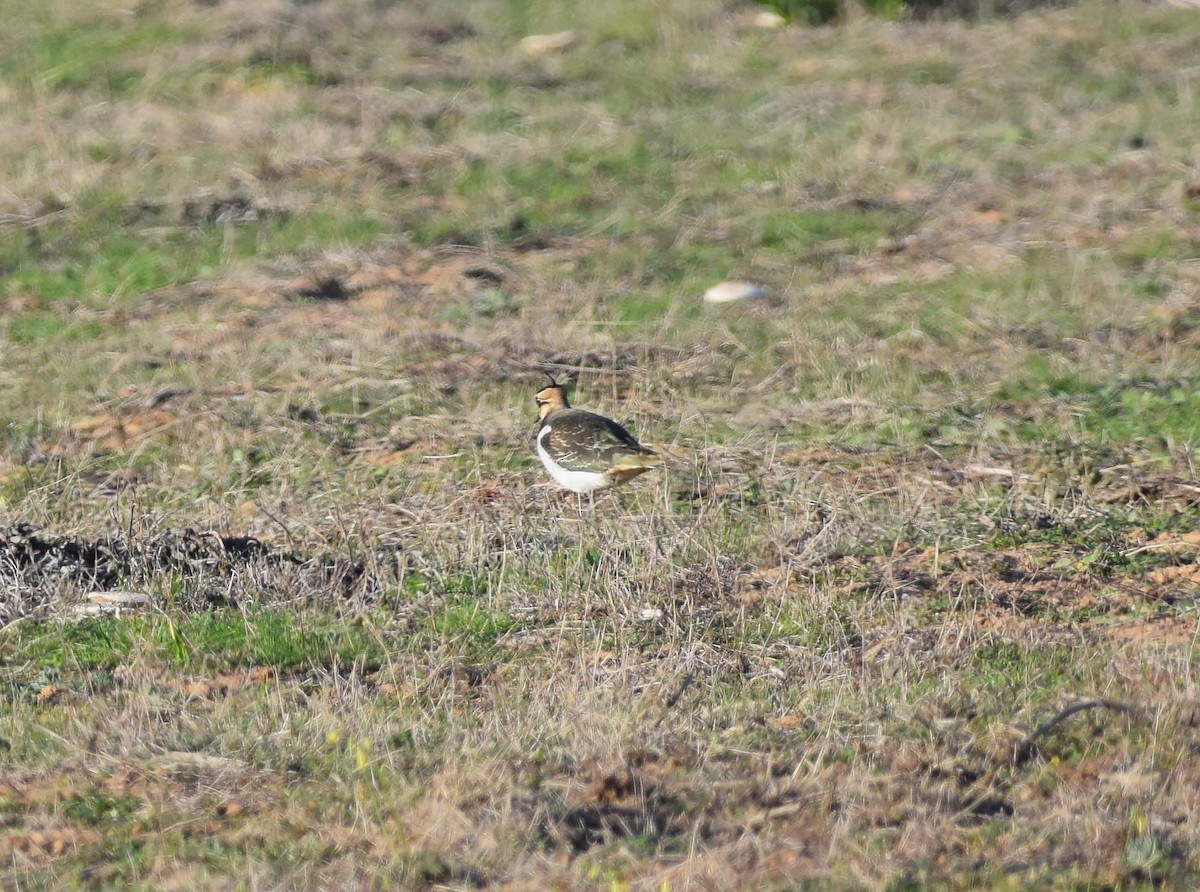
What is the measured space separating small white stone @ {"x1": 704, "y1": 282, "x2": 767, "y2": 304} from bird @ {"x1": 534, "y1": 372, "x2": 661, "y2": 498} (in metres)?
3.01

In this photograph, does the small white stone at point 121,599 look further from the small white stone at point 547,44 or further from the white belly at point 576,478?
the small white stone at point 547,44

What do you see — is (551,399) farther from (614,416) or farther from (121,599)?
(121,599)

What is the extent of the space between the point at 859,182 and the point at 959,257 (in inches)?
57.4

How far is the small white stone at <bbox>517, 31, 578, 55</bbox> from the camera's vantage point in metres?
15.8

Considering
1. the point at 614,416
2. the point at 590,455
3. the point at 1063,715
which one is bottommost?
the point at 614,416

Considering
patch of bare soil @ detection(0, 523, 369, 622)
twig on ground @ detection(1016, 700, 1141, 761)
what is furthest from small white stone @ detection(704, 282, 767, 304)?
twig on ground @ detection(1016, 700, 1141, 761)

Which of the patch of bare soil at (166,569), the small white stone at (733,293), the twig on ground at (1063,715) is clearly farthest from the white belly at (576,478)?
the small white stone at (733,293)

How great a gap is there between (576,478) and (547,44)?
920 cm

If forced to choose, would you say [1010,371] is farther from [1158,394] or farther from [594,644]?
[594,644]

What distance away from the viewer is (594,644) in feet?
20.0

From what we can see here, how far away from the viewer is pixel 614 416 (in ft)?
29.2

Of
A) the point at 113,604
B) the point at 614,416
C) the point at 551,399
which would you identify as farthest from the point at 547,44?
the point at 113,604

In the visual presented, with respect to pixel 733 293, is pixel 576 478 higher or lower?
higher

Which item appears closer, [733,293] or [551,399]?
[551,399]
